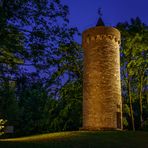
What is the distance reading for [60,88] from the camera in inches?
1231

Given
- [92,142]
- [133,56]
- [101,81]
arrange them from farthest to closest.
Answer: [133,56] → [101,81] → [92,142]

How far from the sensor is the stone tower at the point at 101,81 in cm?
2347

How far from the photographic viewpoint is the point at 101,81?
23.9 m

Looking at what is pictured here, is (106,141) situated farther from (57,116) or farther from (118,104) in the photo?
(57,116)

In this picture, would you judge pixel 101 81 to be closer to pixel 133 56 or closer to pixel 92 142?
pixel 92 142

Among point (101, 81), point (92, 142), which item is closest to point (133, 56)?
point (101, 81)

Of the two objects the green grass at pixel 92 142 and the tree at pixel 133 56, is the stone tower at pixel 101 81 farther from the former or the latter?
the tree at pixel 133 56

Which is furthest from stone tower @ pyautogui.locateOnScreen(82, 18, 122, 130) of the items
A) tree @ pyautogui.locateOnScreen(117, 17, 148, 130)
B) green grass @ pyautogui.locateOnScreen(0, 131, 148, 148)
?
tree @ pyautogui.locateOnScreen(117, 17, 148, 130)

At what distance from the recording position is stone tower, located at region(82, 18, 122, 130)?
77.0 ft

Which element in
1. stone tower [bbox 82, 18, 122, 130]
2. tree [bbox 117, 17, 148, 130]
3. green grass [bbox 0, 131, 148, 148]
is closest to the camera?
green grass [bbox 0, 131, 148, 148]

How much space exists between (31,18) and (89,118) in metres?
9.56

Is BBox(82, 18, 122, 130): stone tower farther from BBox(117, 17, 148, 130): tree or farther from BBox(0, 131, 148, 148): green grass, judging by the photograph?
BBox(117, 17, 148, 130): tree

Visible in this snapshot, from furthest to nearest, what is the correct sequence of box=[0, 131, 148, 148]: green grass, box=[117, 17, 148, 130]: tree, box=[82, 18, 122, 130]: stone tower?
box=[117, 17, 148, 130]: tree < box=[82, 18, 122, 130]: stone tower < box=[0, 131, 148, 148]: green grass

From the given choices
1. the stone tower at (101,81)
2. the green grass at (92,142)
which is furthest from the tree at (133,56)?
the green grass at (92,142)
